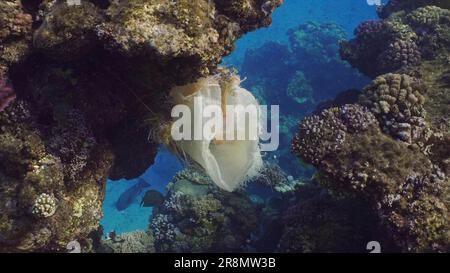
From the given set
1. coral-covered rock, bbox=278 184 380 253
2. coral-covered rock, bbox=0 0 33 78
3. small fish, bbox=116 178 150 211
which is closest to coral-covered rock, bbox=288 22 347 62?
small fish, bbox=116 178 150 211

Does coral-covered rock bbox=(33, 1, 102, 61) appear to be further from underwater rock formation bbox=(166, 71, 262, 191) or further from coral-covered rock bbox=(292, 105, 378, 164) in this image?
coral-covered rock bbox=(292, 105, 378, 164)

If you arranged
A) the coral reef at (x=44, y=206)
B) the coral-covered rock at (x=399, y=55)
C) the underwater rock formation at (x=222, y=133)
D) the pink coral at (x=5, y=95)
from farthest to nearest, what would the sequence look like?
the coral-covered rock at (x=399, y=55) < the underwater rock formation at (x=222, y=133) < the pink coral at (x=5, y=95) < the coral reef at (x=44, y=206)

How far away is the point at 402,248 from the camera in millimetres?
5465

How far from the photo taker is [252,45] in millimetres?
44625

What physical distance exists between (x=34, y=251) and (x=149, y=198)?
24.3 feet

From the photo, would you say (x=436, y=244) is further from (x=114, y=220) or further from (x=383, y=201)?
(x=114, y=220)

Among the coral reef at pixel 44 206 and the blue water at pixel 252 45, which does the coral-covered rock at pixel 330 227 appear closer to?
the blue water at pixel 252 45

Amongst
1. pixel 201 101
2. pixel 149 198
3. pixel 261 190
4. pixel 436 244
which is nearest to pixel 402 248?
pixel 436 244

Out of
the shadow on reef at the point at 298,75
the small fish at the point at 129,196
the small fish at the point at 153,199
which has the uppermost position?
the shadow on reef at the point at 298,75

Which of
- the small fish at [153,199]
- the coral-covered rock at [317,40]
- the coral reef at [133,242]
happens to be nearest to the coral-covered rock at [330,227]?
the coral reef at [133,242]

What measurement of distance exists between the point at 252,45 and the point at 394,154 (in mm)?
40316

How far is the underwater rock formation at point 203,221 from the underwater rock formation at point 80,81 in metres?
3.80

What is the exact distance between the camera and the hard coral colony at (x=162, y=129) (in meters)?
4.37

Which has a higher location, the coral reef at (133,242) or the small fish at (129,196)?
the small fish at (129,196)
